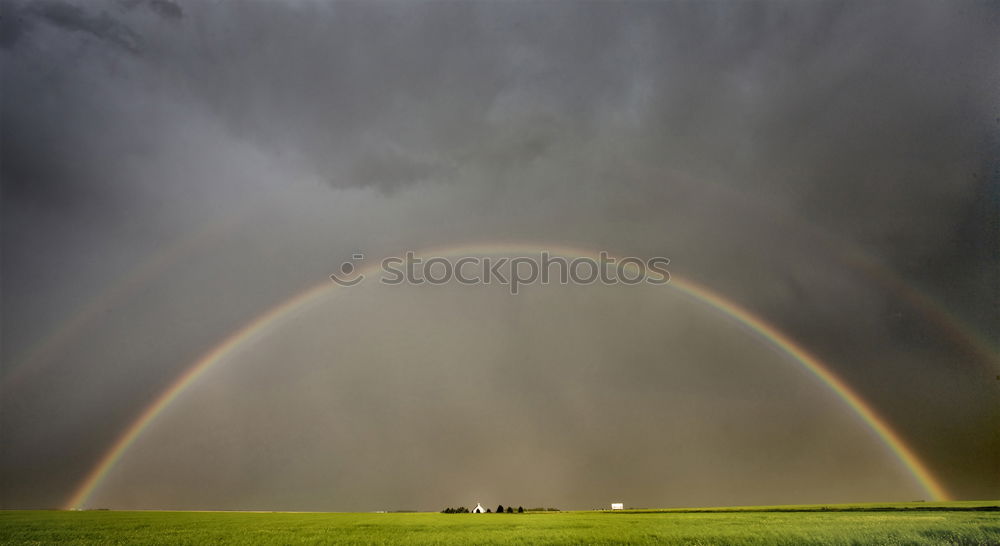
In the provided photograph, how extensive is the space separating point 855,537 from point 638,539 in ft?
29.0

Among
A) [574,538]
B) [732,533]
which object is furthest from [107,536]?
[732,533]

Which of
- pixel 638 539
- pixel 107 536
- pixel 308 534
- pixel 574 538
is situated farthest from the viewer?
pixel 308 534

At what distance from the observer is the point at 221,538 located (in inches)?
1083

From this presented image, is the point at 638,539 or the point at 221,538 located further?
the point at 221,538

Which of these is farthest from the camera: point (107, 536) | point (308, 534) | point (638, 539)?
point (308, 534)

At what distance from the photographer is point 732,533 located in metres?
26.5

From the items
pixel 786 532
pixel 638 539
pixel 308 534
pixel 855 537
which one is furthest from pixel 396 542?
pixel 855 537

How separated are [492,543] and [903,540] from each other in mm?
16255

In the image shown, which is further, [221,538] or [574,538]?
[221,538]

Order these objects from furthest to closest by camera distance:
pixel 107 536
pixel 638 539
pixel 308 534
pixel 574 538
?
1. pixel 308 534
2. pixel 107 536
3. pixel 574 538
4. pixel 638 539

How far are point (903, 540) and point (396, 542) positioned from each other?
2020 cm

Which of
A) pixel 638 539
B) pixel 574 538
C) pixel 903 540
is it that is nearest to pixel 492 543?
pixel 574 538

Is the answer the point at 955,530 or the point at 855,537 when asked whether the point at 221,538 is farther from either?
the point at 955,530

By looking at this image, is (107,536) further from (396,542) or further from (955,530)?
(955,530)
